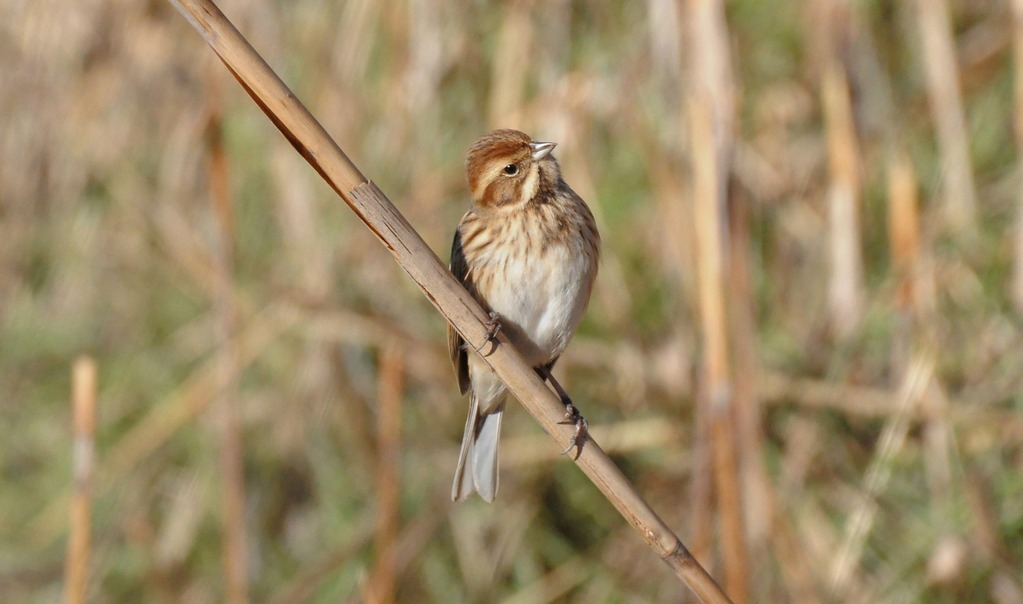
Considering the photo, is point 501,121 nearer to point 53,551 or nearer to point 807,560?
point 807,560

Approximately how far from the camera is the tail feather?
272 cm

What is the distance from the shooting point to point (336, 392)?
429 centimetres

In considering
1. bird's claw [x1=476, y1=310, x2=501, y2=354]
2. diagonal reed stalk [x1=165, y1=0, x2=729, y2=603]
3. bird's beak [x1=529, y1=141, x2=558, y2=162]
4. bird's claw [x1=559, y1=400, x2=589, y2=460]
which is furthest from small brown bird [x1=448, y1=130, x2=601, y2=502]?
bird's claw [x1=476, y1=310, x2=501, y2=354]

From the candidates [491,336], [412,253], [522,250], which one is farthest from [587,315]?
[412,253]

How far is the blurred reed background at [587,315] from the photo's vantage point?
139 inches

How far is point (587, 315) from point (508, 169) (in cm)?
151

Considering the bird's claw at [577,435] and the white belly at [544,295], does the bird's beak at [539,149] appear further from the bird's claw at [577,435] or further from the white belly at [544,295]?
the bird's claw at [577,435]

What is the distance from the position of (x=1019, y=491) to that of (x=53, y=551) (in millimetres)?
3232

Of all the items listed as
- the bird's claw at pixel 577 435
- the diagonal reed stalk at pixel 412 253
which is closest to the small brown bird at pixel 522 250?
the bird's claw at pixel 577 435

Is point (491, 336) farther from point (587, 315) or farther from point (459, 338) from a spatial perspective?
point (587, 315)

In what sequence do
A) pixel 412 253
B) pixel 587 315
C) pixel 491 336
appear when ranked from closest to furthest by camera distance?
pixel 412 253, pixel 491 336, pixel 587 315

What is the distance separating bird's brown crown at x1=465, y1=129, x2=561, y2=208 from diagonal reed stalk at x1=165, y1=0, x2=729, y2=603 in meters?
0.77

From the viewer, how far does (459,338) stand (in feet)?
9.34

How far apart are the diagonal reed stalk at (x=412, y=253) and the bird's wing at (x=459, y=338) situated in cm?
77
